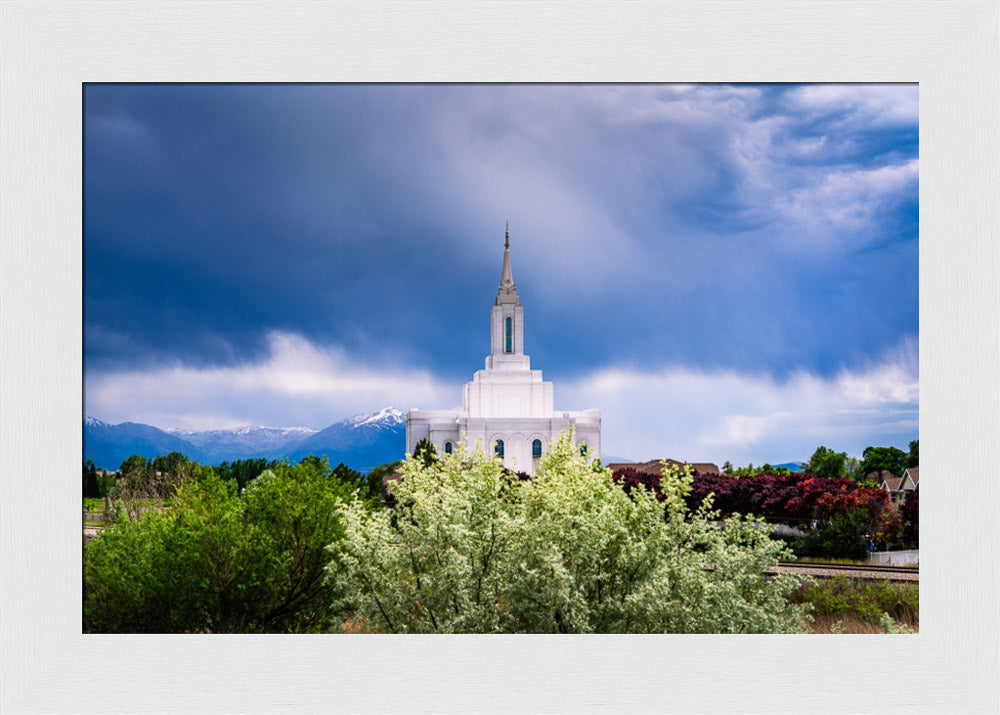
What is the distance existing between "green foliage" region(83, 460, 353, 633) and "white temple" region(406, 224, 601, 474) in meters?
15.0

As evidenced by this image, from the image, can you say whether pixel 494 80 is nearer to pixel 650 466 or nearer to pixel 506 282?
pixel 650 466

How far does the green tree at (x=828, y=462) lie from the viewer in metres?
12.4

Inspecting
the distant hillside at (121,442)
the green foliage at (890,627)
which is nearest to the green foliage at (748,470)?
the green foliage at (890,627)


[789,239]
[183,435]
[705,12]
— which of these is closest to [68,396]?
[705,12]

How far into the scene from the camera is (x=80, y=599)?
4680 mm

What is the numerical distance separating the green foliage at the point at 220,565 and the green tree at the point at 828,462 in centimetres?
874

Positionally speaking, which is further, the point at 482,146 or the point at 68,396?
the point at 482,146

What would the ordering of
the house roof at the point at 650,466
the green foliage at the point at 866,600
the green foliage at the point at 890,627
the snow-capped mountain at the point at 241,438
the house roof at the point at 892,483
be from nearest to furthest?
1. the green foliage at the point at 890,627
2. the green foliage at the point at 866,600
3. the house roof at the point at 892,483
4. the snow-capped mountain at the point at 241,438
5. the house roof at the point at 650,466

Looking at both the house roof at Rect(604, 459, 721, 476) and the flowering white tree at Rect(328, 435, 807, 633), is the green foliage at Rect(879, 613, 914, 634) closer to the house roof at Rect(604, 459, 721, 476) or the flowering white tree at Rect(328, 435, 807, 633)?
the flowering white tree at Rect(328, 435, 807, 633)

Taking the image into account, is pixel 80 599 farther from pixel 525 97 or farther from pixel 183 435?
pixel 525 97

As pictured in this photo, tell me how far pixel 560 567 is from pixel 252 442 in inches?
384

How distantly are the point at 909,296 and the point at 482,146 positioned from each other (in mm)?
10042

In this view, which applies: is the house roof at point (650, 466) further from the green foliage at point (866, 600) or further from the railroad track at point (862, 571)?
the green foliage at point (866, 600)
